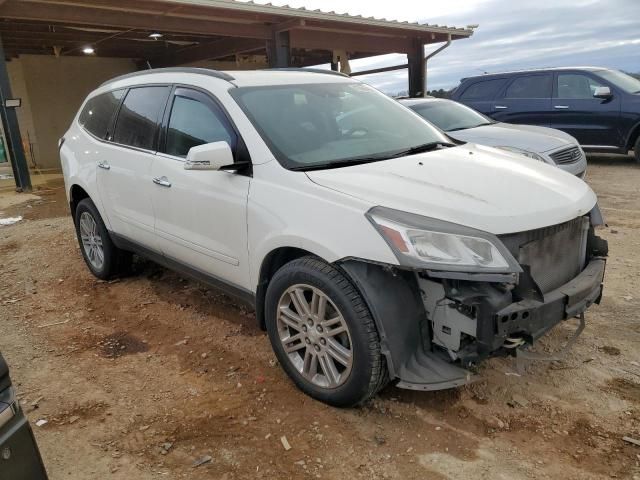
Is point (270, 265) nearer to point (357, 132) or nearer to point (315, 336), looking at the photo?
point (315, 336)

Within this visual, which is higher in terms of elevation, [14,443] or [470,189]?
[470,189]

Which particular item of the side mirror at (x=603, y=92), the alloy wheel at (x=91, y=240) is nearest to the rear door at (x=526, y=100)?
the side mirror at (x=603, y=92)

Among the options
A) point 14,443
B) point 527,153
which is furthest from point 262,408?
point 527,153

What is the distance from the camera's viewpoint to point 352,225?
Answer: 2.55 m

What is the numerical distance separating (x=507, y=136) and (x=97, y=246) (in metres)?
5.31

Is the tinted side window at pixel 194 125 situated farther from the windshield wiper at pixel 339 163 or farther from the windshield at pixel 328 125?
the windshield wiper at pixel 339 163

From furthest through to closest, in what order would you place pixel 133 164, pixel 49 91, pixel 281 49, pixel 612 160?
pixel 49 91 < pixel 281 49 < pixel 612 160 < pixel 133 164

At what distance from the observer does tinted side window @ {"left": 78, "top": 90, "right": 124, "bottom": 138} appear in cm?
464

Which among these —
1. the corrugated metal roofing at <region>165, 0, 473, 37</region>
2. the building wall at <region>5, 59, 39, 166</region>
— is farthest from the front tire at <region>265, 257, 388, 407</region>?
the building wall at <region>5, 59, 39, 166</region>

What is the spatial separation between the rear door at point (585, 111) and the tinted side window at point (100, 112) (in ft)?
29.1

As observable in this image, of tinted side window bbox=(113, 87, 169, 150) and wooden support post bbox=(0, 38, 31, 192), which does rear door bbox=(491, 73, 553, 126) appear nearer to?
tinted side window bbox=(113, 87, 169, 150)

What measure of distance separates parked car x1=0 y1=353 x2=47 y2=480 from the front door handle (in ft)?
7.31

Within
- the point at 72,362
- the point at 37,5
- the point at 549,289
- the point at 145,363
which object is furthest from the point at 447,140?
the point at 37,5

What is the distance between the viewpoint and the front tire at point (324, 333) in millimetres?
2564
